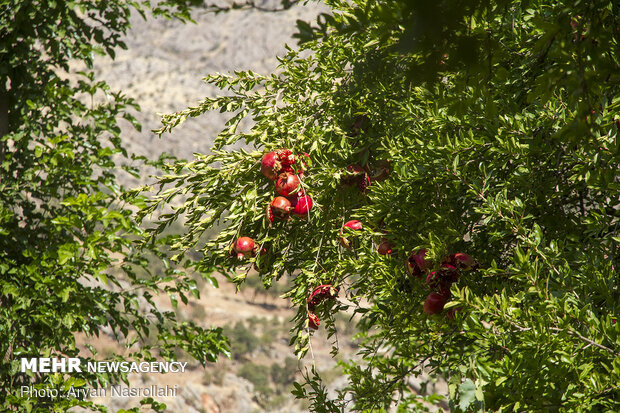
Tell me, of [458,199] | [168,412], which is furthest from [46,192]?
[168,412]

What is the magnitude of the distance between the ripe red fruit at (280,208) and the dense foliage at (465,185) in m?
0.05

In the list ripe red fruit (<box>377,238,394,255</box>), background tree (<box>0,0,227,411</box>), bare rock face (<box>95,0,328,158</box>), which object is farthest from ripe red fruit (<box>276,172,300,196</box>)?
bare rock face (<box>95,0,328,158</box>)

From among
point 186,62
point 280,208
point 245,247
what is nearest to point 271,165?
point 280,208

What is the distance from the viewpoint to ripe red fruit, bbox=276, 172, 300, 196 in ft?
7.55

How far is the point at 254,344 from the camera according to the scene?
67.1 ft

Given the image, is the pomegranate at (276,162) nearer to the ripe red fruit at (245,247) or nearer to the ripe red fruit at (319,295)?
the ripe red fruit at (245,247)

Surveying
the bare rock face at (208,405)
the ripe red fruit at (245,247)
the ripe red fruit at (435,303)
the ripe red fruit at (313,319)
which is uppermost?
the bare rock face at (208,405)

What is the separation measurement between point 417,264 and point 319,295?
506 mm

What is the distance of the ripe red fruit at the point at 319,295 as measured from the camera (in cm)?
237

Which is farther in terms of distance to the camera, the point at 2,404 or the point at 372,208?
the point at 2,404

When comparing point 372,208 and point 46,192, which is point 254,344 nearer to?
point 46,192

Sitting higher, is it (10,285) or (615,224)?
(10,285)

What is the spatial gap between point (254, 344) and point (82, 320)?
58.2 feet

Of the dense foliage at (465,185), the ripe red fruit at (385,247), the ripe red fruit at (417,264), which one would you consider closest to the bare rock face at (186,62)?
the dense foliage at (465,185)
